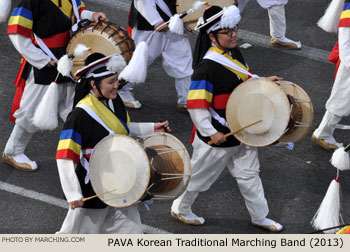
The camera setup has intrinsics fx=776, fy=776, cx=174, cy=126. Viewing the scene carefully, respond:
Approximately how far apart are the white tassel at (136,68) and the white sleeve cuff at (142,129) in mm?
379

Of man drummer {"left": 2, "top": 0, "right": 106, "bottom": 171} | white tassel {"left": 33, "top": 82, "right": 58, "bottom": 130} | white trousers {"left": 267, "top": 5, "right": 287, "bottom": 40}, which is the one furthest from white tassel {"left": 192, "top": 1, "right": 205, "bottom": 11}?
white tassel {"left": 33, "top": 82, "right": 58, "bottom": 130}

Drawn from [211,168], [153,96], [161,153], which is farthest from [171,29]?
[161,153]

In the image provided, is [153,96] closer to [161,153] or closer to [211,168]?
[211,168]

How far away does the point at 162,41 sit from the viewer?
8.20 m

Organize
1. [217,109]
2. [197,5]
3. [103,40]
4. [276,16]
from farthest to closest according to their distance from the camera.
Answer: [276,16]
[197,5]
[103,40]
[217,109]

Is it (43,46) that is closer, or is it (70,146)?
(70,146)

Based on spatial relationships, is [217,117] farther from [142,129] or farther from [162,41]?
[162,41]

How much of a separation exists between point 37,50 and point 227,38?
1744mm

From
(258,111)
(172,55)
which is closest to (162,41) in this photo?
(172,55)

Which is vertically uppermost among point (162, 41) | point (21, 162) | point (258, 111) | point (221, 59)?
point (221, 59)

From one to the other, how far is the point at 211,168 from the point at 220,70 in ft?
2.89

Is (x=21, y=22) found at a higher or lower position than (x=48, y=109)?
higher

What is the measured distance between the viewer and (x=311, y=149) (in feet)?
25.8

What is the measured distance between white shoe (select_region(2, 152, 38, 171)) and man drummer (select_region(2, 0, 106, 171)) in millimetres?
25
